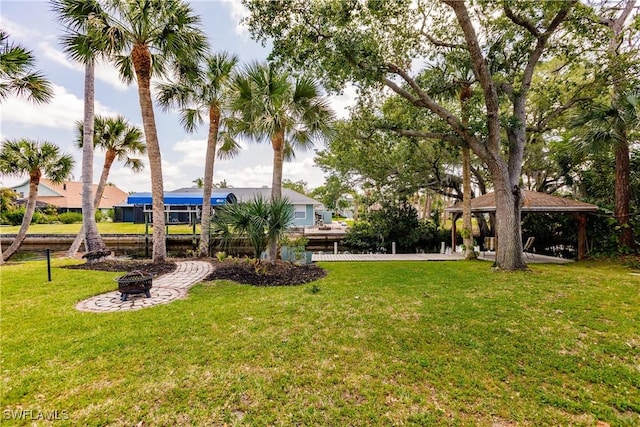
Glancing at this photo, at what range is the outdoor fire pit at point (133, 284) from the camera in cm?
553

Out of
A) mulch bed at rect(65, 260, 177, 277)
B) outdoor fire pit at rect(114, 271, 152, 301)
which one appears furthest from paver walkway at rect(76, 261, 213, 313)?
mulch bed at rect(65, 260, 177, 277)

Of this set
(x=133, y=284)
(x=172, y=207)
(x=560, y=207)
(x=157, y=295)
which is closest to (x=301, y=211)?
(x=172, y=207)

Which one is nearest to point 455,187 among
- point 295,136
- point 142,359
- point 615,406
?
point 295,136

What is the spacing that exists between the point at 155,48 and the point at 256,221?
20.5 feet

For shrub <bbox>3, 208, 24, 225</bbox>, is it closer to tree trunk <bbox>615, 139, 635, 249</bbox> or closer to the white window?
the white window

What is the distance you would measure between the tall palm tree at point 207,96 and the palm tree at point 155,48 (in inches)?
27.6

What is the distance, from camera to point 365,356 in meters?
3.58

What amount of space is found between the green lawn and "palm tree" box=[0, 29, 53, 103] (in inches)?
248

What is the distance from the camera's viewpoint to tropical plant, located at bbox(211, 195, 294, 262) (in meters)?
7.53

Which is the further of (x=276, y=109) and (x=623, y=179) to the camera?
(x=623, y=179)

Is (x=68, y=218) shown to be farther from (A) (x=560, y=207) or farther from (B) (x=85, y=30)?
(A) (x=560, y=207)

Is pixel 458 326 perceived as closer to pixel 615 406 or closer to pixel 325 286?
pixel 615 406

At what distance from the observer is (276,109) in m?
7.96

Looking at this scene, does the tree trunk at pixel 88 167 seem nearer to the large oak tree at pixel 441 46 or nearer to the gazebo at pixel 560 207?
the large oak tree at pixel 441 46
